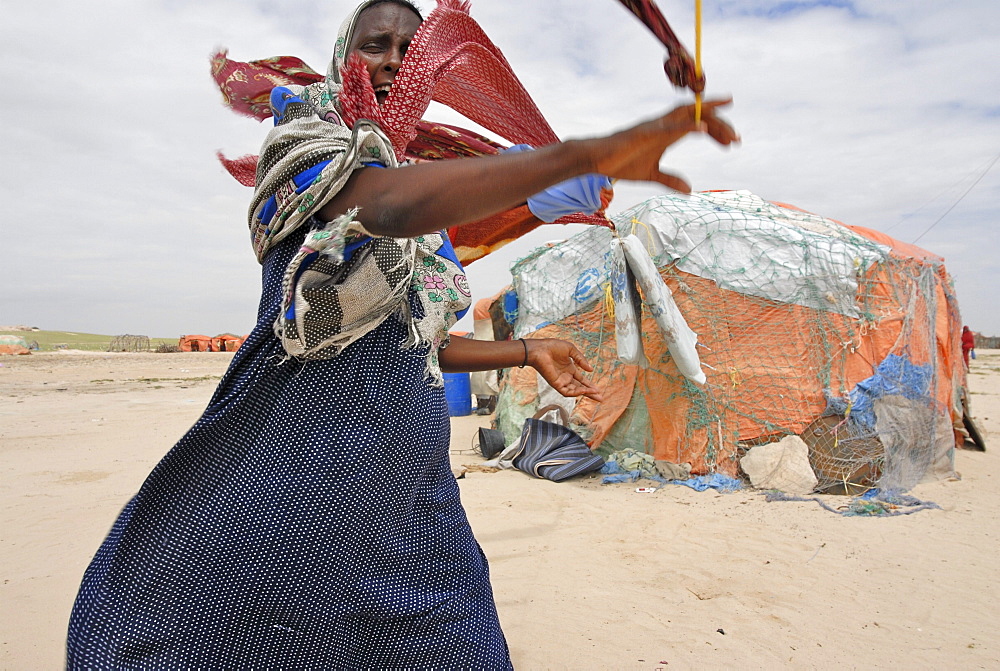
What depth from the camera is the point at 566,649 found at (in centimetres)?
258

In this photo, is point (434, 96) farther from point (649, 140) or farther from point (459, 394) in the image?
point (459, 394)

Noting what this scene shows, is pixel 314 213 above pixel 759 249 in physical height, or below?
below

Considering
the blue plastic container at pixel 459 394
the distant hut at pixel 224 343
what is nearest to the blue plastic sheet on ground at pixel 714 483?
the blue plastic container at pixel 459 394

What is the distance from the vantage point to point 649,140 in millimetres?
812

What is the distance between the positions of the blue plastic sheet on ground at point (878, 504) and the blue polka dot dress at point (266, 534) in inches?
175

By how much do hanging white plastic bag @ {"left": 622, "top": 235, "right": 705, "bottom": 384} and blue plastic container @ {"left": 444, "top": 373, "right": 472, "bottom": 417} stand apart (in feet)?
17.7

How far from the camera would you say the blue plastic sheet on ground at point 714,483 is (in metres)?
5.27

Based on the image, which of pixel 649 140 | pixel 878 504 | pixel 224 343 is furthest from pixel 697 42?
pixel 224 343

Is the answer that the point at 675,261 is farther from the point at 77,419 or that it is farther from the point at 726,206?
the point at 77,419

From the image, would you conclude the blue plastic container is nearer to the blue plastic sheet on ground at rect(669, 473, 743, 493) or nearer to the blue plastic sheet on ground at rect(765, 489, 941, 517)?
the blue plastic sheet on ground at rect(669, 473, 743, 493)

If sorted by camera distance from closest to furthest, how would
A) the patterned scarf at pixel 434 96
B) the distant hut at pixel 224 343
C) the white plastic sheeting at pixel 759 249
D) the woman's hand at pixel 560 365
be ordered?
the patterned scarf at pixel 434 96 → the woman's hand at pixel 560 365 → the white plastic sheeting at pixel 759 249 → the distant hut at pixel 224 343

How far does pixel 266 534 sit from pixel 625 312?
14.2 ft

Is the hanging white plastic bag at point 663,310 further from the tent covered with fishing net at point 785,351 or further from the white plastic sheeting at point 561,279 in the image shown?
the white plastic sheeting at point 561,279

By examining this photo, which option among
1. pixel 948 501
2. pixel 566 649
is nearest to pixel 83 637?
pixel 566 649
